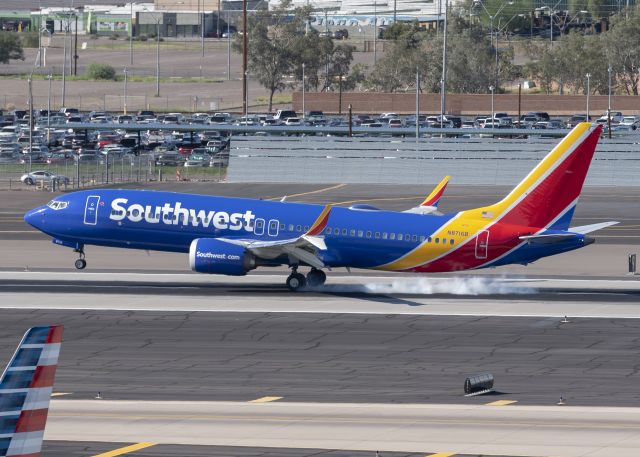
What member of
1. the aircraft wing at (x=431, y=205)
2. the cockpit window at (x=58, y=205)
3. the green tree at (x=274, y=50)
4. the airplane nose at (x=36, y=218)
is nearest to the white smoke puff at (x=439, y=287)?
the aircraft wing at (x=431, y=205)

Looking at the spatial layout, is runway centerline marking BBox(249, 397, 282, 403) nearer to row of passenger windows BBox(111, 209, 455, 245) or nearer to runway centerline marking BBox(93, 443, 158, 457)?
runway centerline marking BBox(93, 443, 158, 457)

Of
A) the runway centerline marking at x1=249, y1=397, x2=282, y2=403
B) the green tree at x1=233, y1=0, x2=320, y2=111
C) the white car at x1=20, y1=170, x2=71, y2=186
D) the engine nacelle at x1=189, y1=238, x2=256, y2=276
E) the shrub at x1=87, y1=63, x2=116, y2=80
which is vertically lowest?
the runway centerline marking at x1=249, y1=397, x2=282, y2=403

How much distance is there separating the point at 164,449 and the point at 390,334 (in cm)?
1627

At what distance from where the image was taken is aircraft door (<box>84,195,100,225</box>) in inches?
2008

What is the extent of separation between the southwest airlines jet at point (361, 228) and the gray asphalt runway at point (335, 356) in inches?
190

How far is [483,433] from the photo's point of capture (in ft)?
93.8

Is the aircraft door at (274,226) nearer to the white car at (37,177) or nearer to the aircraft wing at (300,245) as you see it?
the aircraft wing at (300,245)

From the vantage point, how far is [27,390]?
51.9ft

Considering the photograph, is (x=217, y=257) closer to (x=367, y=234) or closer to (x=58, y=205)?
(x=367, y=234)

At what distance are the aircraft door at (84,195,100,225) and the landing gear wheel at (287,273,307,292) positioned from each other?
26.4 feet

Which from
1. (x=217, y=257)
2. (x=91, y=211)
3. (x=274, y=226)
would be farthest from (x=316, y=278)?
(x=91, y=211)

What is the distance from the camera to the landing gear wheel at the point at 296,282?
51062mm

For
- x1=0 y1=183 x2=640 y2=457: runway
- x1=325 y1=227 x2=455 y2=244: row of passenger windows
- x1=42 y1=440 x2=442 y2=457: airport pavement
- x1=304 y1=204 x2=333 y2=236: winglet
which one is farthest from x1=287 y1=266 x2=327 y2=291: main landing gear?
x1=42 y1=440 x2=442 y2=457: airport pavement

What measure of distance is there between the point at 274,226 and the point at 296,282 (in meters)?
2.50
